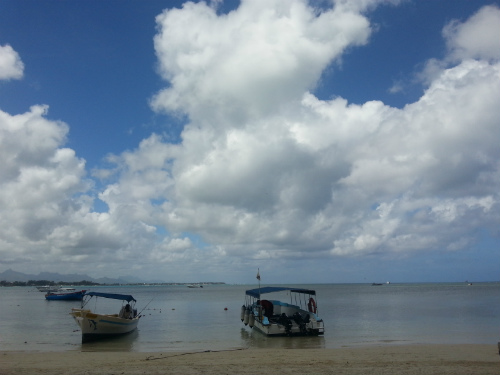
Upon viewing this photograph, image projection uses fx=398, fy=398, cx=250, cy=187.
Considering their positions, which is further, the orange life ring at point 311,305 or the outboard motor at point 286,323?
the orange life ring at point 311,305

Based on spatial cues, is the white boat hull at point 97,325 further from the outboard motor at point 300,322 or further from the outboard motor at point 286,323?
the outboard motor at point 300,322

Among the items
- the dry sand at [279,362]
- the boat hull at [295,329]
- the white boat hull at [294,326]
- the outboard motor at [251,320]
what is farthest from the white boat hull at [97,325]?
the boat hull at [295,329]

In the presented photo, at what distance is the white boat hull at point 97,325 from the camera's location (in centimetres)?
2439

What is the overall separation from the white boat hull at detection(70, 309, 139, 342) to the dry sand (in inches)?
212

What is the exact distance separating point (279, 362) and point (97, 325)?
14.3 meters

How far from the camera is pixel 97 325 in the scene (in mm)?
24859

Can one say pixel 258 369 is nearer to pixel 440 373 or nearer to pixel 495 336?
pixel 440 373

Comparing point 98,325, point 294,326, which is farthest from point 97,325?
point 294,326

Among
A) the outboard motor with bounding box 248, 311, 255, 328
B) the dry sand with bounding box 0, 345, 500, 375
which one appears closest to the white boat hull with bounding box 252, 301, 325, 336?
the outboard motor with bounding box 248, 311, 255, 328

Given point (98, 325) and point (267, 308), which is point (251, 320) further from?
point (98, 325)

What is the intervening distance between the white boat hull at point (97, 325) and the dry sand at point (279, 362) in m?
5.39

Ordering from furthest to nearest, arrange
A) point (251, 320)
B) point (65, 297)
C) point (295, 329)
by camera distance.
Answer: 1. point (65, 297)
2. point (251, 320)
3. point (295, 329)

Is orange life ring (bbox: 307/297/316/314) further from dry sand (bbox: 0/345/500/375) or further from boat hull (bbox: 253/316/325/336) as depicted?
dry sand (bbox: 0/345/500/375)

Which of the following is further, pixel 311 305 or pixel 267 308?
pixel 267 308
